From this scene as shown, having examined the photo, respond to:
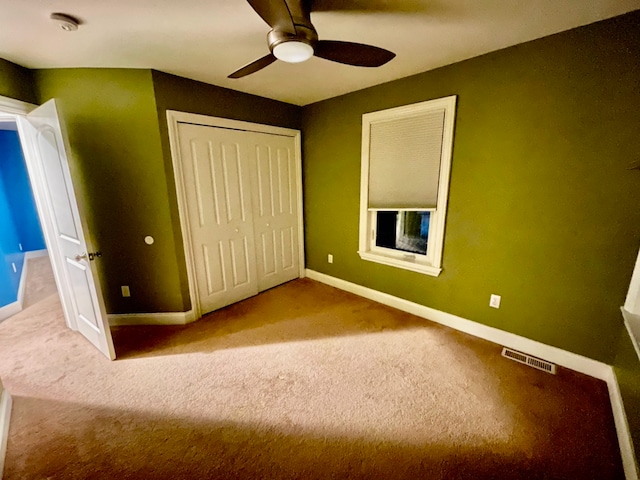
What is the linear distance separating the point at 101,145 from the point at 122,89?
511 mm

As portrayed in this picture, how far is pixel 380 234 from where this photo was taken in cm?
299

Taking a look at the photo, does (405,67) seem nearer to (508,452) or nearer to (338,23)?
(338,23)

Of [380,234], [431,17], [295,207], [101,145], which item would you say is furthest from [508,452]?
[101,145]

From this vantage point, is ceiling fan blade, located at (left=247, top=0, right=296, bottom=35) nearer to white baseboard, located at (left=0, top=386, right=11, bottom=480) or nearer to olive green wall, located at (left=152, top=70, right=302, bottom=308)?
olive green wall, located at (left=152, top=70, right=302, bottom=308)

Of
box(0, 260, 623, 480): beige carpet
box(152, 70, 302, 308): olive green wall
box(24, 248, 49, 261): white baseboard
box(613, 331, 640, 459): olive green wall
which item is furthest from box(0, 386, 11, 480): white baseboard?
box(24, 248, 49, 261): white baseboard

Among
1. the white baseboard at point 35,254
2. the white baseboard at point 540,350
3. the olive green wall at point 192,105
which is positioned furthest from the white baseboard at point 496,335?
the white baseboard at point 35,254

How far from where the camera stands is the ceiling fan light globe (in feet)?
3.96

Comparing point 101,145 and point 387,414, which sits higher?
point 101,145

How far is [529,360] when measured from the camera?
1.99 metres

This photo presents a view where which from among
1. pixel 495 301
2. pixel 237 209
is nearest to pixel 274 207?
pixel 237 209

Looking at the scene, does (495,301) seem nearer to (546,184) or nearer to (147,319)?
(546,184)

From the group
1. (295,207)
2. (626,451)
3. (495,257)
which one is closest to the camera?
(626,451)

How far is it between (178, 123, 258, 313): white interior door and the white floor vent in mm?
2707

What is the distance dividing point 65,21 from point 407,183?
265 centimetres
